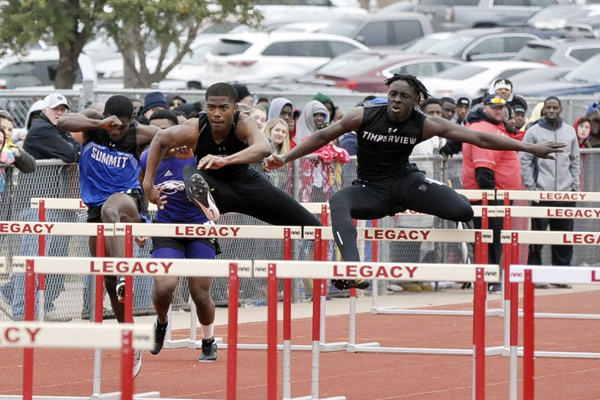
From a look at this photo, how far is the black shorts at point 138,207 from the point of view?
10523 mm

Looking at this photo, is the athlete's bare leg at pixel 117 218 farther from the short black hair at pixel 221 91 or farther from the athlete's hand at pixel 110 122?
the short black hair at pixel 221 91

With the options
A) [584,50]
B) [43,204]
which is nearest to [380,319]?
[43,204]

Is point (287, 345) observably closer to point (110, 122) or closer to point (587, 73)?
point (110, 122)

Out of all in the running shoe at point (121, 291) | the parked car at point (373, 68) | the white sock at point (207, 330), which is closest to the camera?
the running shoe at point (121, 291)

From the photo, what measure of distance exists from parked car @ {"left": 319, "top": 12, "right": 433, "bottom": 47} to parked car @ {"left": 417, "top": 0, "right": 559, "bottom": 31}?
320 centimetres

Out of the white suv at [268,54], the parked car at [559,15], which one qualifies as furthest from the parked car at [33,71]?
the parked car at [559,15]

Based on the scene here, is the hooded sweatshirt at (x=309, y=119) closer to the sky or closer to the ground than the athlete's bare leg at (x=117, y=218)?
closer to the sky

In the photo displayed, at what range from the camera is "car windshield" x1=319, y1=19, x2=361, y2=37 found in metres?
35.5

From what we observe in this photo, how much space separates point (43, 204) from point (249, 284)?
172 inches

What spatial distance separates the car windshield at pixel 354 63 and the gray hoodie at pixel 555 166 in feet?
36.0

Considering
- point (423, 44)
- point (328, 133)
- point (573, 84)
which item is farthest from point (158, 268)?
point (423, 44)

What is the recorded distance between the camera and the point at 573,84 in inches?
944

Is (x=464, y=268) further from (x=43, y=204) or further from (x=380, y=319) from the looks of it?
(x=380, y=319)

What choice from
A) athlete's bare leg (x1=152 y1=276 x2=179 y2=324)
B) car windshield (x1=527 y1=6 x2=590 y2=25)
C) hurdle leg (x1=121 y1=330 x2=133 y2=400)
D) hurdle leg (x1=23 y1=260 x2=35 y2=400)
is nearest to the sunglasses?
athlete's bare leg (x1=152 y1=276 x2=179 y2=324)
